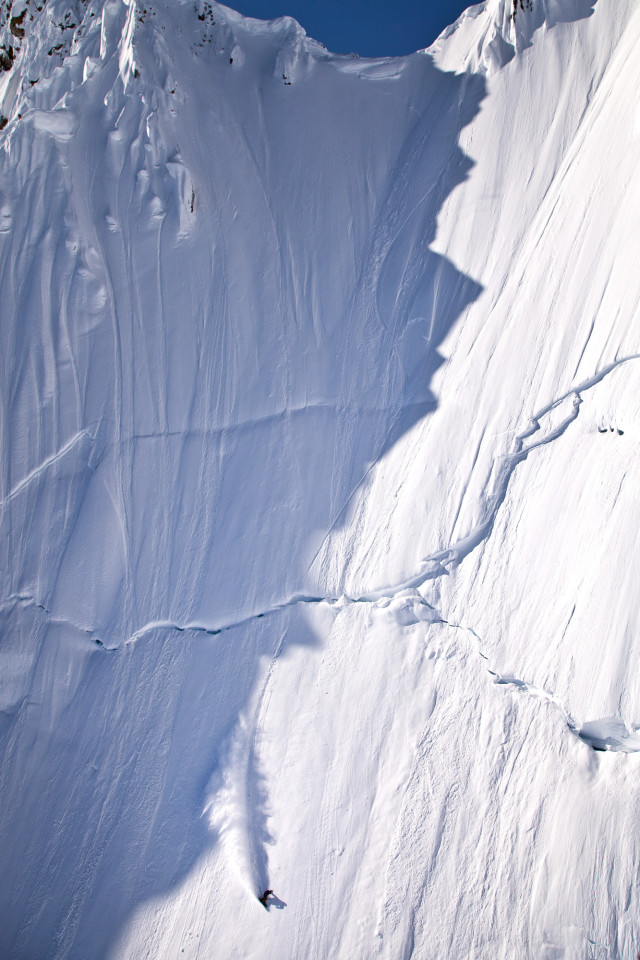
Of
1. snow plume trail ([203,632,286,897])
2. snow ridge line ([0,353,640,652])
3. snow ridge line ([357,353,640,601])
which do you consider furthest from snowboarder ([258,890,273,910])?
snow ridge line ([357,353,640,601])

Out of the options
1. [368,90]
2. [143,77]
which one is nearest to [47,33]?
[143,77]

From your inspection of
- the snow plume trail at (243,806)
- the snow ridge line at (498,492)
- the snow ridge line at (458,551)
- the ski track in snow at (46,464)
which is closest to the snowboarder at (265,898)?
the snow plume trail at (243,806)

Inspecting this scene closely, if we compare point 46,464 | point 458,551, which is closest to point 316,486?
point 458,551

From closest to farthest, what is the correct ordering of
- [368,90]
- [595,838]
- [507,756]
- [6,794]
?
[595,838], [507,756], [6,794], [368,90]

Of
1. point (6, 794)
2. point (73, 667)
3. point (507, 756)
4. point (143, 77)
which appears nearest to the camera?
point (507, 756)

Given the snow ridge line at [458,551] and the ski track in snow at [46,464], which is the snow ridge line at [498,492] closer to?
the snow ridge line at [458,551]

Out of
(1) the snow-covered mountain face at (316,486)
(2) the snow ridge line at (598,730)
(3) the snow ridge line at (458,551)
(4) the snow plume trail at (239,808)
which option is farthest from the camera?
(3) the snow ridge line at (458,551)

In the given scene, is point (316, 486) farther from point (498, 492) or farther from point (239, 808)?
point (239, 808)

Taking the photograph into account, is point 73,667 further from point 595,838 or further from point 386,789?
point 595,838
